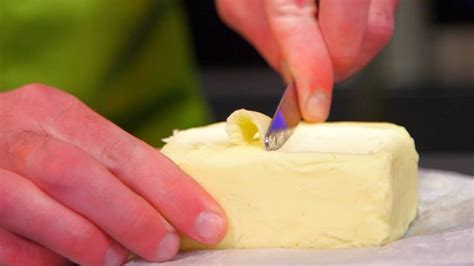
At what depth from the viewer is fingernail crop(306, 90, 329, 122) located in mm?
1346

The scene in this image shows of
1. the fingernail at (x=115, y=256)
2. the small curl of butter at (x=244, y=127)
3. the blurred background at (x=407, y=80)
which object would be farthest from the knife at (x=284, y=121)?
the blurred background at (x=407, y=80)

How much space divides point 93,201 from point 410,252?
1.24 ft

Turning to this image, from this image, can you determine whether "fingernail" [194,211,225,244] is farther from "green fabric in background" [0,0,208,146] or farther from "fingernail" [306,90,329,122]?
"green fabric in background" [0,0,208,146]

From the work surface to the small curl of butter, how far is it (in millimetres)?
151

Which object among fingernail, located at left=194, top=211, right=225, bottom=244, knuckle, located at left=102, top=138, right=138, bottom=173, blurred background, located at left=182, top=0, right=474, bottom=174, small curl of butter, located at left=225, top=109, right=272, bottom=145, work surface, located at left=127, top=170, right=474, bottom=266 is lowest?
blurred background, located at left=182, top=0, right=474, bottom=174

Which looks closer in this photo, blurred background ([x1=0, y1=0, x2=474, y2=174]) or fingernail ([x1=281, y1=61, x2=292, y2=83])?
fingernail ([x1=281, y1=61, x2=292, y2=83])

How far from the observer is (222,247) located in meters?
1.13

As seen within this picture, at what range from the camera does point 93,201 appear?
3.41 feet

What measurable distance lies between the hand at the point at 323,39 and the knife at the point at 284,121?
0.6 inches

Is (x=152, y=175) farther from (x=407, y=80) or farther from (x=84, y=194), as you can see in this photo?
(x=407, y=80)

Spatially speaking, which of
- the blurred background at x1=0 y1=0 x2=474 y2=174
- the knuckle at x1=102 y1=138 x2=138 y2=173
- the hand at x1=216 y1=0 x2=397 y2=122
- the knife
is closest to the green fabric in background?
the blurred background at x1=0 y1=0 x2=474 y2=174

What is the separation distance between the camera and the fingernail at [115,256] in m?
1.07

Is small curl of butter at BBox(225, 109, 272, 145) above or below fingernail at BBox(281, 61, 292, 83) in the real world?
above

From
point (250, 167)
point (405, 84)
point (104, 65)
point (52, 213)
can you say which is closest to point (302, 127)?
point (250, 167)
